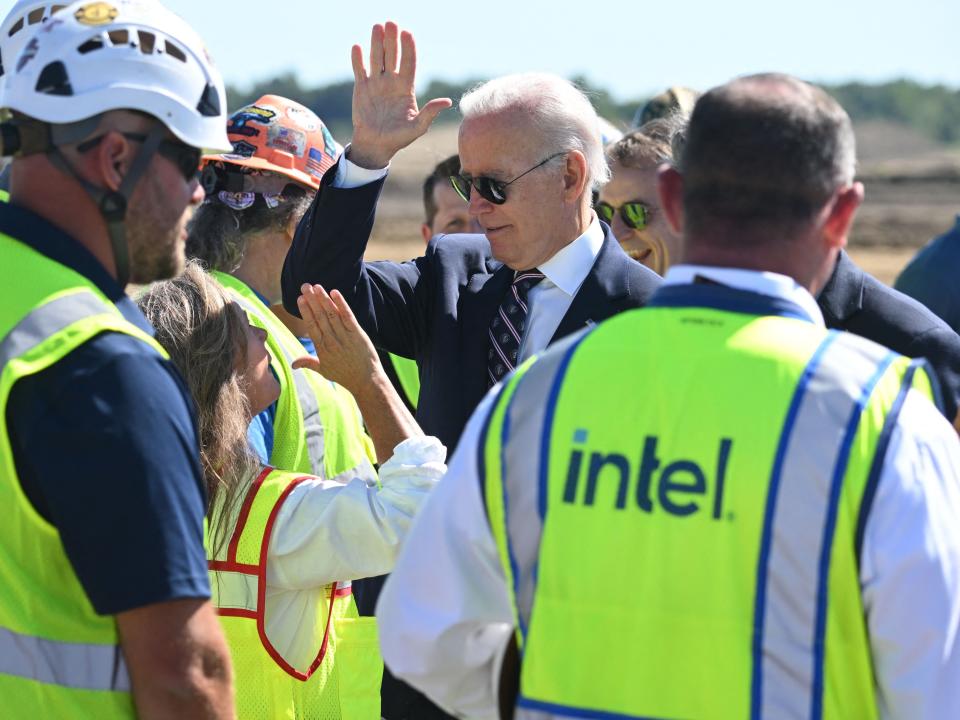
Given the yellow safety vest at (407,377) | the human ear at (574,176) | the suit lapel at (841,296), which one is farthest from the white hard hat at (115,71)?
the yellow safety vest at (407,377)

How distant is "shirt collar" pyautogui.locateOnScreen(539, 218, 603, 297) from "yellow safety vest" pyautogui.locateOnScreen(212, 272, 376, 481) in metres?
0.73

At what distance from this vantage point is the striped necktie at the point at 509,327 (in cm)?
404

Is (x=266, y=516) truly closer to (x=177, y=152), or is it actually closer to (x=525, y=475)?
(x=177, y=152)

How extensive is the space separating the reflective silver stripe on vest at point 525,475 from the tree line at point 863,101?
7513 cm

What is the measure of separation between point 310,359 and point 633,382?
1.63 metres

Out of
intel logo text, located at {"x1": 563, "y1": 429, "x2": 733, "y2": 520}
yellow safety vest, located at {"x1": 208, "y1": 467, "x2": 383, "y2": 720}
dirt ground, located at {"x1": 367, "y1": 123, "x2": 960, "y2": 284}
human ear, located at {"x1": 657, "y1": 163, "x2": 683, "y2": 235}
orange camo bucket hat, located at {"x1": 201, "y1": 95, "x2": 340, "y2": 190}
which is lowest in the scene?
dirt ground, located at {"x1": 367, "y1": 123, "x2": 960, "y2": 284}

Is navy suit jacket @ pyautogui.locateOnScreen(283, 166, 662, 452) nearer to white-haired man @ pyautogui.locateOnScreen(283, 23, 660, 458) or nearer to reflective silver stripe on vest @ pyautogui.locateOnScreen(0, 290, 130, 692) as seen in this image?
white-haired man @ pyautogui.locateOnScreen(283, 23, 660, 458)

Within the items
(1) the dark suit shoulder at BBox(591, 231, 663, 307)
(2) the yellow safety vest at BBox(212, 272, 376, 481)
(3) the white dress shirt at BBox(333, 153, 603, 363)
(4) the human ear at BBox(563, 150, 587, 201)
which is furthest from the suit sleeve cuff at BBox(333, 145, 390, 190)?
(1) the dark suit shoulder at BBox(591, 231, 663, 307)

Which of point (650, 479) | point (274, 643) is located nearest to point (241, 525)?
point (274, 643)

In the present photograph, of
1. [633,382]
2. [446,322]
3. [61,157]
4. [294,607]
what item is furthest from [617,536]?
A: [446,322]

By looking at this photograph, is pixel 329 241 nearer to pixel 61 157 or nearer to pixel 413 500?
pixel 413 500

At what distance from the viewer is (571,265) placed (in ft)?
13.3

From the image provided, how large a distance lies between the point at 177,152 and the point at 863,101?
101316 millimetres

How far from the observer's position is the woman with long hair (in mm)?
3293
